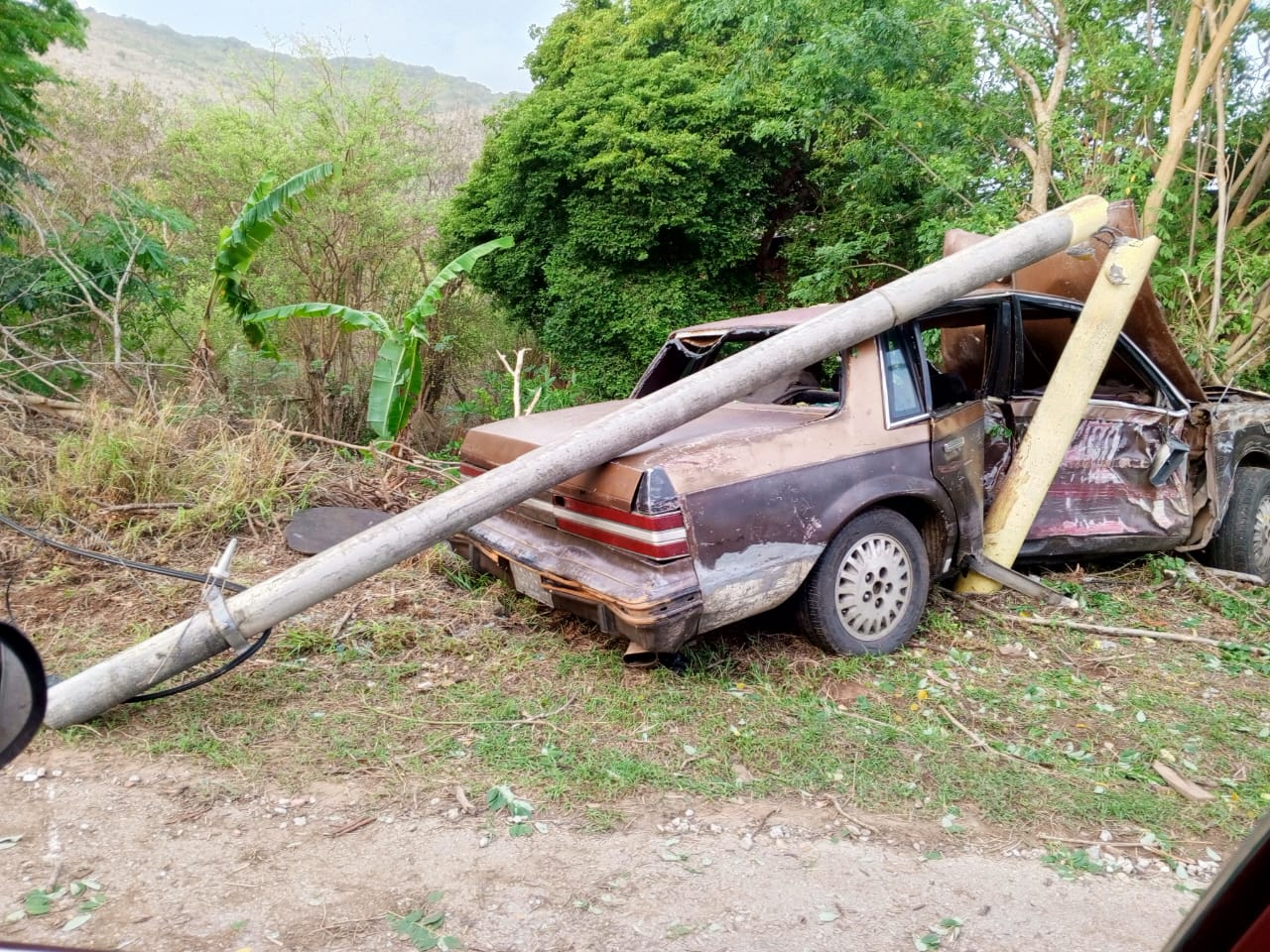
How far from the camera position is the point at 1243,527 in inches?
220

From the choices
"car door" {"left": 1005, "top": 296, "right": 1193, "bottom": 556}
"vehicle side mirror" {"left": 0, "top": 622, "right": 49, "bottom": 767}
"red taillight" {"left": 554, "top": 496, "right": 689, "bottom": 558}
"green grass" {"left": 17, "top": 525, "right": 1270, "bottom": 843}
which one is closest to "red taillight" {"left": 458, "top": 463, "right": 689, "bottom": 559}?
"red taillight" {"left": 554, "top": 496, "right": 689, "bottom": 558}

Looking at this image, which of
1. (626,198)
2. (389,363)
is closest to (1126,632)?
(389,363)

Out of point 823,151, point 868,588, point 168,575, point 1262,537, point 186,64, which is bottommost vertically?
point 168,575

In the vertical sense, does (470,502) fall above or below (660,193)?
below

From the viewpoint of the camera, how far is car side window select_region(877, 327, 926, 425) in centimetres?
423

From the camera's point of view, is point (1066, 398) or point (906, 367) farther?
point (1066, 398)

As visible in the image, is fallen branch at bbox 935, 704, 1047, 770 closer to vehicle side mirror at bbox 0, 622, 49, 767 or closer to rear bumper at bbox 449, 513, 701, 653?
rear bumper at bbox 449, 513, 701, 653

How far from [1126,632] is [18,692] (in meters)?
5.01

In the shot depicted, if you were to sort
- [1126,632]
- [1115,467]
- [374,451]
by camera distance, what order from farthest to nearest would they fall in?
[374,451] → [1115,467] → [1126,632]

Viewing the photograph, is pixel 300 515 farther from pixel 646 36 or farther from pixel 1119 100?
pixel 646 36

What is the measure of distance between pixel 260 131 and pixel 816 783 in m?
14.1

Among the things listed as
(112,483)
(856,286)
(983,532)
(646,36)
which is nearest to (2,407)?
(112,483)

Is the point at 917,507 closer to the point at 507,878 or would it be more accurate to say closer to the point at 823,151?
the point at 507,878

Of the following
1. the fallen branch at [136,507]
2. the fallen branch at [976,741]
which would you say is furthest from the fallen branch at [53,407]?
the fallen branch at [976,741]
